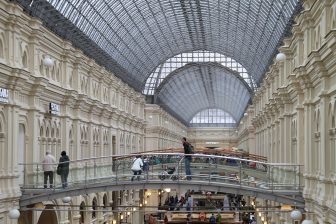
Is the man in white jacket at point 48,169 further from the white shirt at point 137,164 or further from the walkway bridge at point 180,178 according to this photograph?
the white shirt at point 137,164

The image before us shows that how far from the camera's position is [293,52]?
33531 millimetres

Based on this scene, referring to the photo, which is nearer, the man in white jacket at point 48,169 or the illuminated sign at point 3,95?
the illuminated sign at point 3,95

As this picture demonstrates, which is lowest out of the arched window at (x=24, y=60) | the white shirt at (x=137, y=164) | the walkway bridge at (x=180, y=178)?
the walkway bridge at (x=180, y=178)

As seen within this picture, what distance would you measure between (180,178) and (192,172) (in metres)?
0.61

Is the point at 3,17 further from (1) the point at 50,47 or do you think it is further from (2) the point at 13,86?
(1) the point at 50,47

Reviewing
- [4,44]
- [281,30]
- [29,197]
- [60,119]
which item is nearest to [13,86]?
[4,44]

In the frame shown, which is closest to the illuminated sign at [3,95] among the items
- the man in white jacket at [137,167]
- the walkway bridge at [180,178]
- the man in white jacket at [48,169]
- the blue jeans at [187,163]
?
the walkway bridge at [180,178]

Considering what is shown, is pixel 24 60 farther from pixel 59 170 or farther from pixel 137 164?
pixel 137 164

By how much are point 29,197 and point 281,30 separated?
71.7 ft

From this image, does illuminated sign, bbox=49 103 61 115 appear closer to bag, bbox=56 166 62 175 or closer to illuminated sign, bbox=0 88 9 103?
bag, bbox=56 166 62 175

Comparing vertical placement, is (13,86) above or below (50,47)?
below

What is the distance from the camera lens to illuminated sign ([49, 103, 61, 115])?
115 feet

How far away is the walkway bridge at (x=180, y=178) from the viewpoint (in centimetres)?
2864

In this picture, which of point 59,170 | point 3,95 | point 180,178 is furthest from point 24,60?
point 180,178
